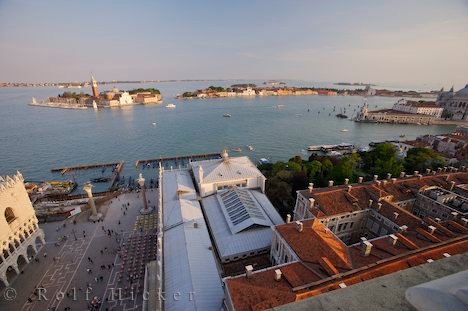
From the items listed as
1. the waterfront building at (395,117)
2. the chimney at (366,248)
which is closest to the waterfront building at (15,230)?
the chimney at (366,248)

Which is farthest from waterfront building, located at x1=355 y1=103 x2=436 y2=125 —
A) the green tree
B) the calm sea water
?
the green tree

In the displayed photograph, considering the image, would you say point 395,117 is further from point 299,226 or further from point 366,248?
point 299,226

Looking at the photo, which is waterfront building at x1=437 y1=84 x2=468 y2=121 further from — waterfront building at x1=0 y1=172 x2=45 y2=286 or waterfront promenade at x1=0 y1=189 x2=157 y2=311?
waterfront building at x1=0 y1=172 x2=45 y2=286

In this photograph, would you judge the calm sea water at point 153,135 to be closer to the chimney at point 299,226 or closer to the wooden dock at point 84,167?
the wooden dock at point 84,167

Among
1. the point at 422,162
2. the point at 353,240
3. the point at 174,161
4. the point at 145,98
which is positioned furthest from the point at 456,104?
the point at 145,98

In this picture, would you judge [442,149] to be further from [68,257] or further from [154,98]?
[154,98]

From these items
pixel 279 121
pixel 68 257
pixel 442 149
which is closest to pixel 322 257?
pixel 68 257

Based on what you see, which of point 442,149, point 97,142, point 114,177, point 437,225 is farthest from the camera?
point 97,142
